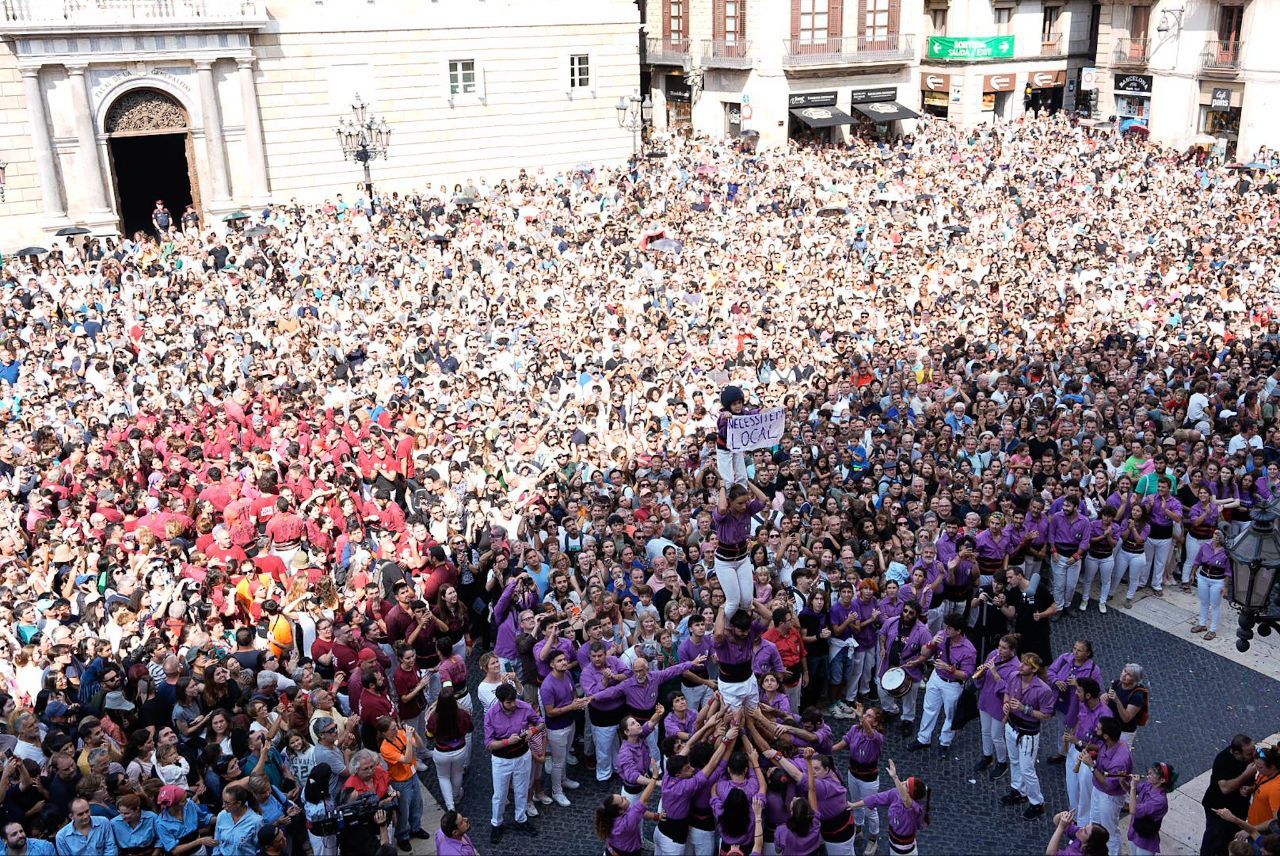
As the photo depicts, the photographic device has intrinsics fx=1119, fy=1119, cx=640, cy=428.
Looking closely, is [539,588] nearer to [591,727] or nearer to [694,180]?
[591,727]

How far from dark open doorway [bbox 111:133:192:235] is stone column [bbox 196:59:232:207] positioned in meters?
1.16

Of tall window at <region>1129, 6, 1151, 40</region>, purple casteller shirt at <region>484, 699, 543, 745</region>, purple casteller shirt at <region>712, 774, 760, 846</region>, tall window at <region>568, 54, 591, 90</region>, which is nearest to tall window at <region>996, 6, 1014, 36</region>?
tall window at <region>1129, 6, 1151, 40</region>

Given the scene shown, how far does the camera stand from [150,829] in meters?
8.50

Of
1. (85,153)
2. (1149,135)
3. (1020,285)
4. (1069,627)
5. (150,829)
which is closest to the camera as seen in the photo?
(150,829)

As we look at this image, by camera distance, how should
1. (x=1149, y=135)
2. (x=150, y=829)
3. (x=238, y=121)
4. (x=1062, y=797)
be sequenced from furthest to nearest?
(x=1149, y=135)
(x=238, y=121)
(x=1062, y=797)
(x=150, y=829)

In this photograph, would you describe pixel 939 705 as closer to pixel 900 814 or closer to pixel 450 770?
pixel 900 814

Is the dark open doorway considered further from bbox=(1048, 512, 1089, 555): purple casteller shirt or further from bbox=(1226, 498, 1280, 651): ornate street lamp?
bbox=(1226, 498, 1280, 651): ornate street lamp

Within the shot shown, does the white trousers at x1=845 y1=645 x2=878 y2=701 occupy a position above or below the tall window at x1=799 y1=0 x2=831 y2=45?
below

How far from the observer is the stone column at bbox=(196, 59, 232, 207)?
102 ft

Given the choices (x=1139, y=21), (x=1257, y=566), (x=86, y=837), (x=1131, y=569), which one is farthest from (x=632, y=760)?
(x=1139, y=21)

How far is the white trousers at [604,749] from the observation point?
1062cm

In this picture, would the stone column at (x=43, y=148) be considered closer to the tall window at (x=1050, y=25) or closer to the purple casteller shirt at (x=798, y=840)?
the purple casteller shirt at (x=798, y=840)

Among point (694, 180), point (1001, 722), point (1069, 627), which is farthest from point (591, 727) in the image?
point (694, 180)

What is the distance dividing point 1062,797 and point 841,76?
3673 centimetres
